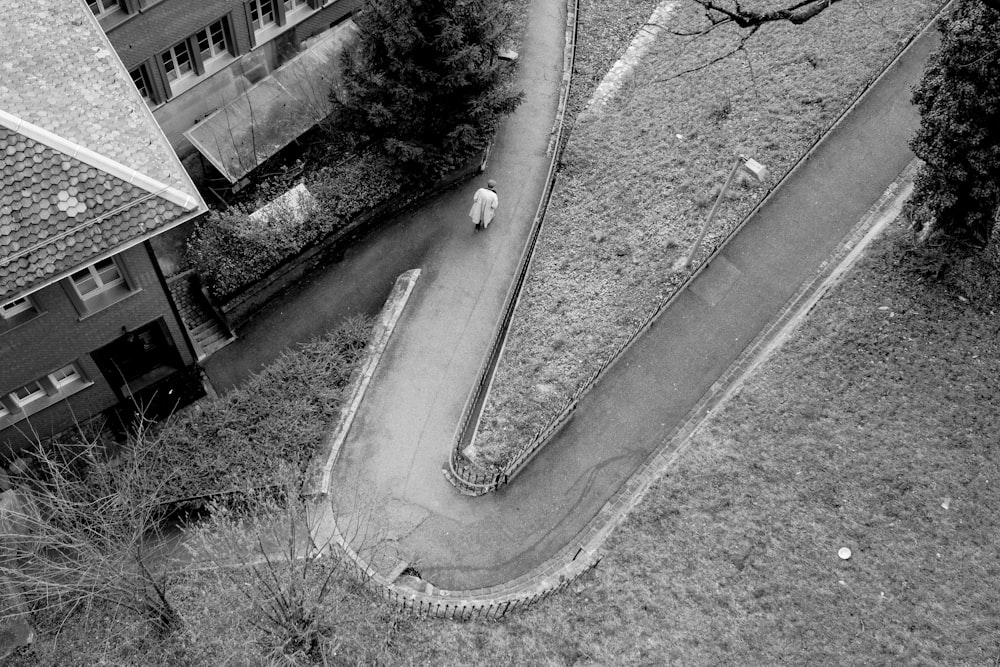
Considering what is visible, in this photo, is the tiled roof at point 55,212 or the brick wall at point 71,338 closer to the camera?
the tiled roof at point 55,212

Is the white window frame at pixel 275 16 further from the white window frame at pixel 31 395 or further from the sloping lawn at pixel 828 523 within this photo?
the sloping lawn at pixel 828 523

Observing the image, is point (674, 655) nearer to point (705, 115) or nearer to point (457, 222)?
point (457, 222)

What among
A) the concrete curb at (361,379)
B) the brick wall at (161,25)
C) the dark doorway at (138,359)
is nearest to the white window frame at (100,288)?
the dark doorway at (138,359)

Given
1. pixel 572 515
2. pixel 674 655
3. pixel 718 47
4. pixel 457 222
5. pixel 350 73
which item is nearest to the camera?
pixel 674 655

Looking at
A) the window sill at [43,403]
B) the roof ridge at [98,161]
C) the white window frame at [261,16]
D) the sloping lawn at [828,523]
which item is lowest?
the sloping lawn at [828,523]

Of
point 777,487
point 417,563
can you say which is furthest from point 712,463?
point 417,563

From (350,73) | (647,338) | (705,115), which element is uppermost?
(350,73)
